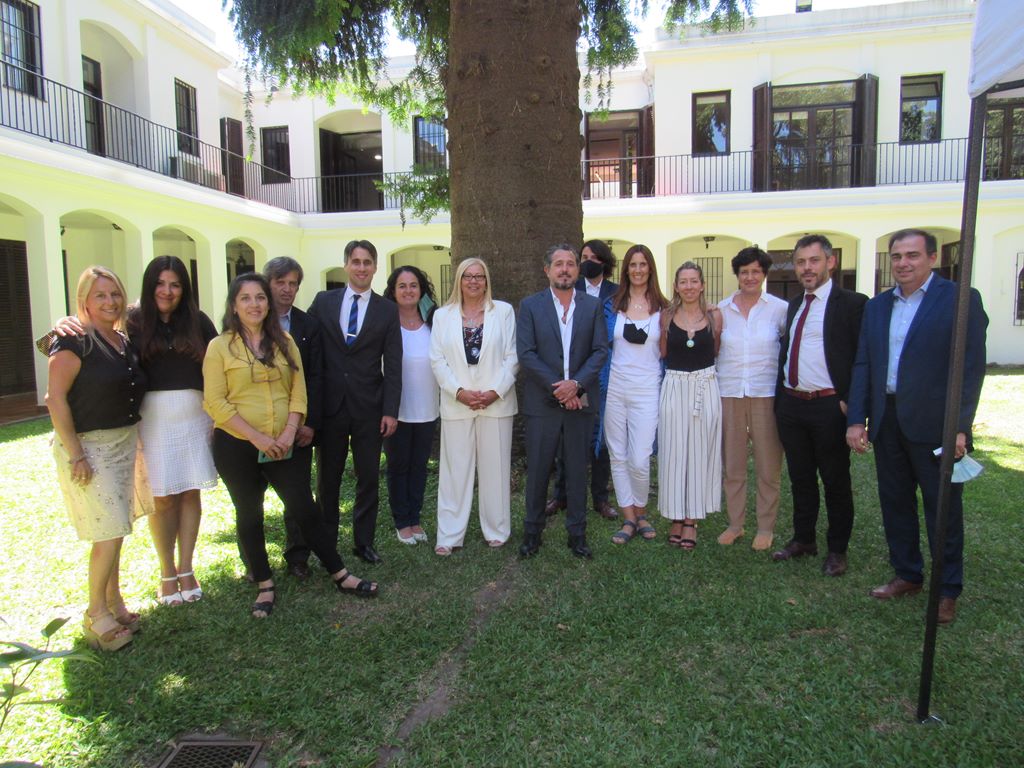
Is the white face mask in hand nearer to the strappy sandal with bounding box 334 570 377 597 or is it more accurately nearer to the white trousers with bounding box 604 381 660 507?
the white trousers with bounding box 604 381 660 507

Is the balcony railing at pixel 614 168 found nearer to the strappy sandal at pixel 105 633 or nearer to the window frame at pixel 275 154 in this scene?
the window frame at pixel 275 154

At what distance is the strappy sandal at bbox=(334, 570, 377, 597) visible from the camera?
3871 millimetres

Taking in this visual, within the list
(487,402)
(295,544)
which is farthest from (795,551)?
(295,544)

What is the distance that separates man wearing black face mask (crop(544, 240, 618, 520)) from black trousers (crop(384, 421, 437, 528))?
1.00 meters

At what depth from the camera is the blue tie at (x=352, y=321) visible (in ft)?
14.0

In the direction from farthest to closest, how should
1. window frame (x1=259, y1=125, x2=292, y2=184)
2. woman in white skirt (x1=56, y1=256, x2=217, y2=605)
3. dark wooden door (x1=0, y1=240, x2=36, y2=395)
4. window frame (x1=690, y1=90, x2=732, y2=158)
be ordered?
window frame (x1=259, y1=125, x2=292, y2=184)
window frame (x1=690, y1=90, x2=732, y2=158)
dark wooden door (x1=0, y1=240, x2=36, y2=395)
woman in white skirt (x1=56, y1=256, x2=217, y2=605)

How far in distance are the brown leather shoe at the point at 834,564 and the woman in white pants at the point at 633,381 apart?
1091 millimetres

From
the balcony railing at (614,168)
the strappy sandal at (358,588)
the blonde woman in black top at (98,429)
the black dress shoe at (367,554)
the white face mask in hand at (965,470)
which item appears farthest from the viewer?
the balcony railing at (614,168)

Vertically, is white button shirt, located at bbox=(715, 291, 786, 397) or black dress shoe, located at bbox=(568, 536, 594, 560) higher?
white button shirt, located at bbox=(715, 291, 786, 397)

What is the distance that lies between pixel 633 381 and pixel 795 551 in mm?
1470

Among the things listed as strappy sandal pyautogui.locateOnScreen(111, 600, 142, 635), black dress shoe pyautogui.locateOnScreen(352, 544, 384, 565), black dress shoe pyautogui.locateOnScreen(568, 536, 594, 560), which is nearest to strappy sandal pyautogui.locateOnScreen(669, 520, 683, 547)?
black dress shoe pyautogui.locateOnScreen(568, 536, 594, 560)

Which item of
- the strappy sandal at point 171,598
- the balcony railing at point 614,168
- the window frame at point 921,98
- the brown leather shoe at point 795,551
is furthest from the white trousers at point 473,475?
the window frame at point 921,98

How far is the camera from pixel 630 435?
4734 mm

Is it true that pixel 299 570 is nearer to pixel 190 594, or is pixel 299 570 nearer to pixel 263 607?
pixel 263 607
